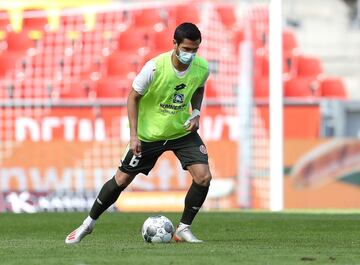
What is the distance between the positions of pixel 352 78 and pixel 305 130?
4622 millimetres

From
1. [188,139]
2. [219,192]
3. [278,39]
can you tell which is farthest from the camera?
[219,192]

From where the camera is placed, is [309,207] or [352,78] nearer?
[309,207]

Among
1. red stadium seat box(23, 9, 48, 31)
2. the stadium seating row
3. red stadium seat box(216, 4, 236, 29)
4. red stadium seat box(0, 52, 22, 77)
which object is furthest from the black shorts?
red stadium seat box(23, 9, 48, 31)

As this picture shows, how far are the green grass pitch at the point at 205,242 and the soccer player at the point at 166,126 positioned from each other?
1.32 ft

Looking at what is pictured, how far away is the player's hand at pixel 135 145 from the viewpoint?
8.99 metres

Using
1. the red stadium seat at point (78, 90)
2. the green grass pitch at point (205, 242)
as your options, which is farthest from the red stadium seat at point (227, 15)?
the green grass pitch at point (205, 242)

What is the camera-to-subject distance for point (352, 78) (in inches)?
912

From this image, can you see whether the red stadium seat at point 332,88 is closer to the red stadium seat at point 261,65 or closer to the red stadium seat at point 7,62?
the red stadium seat at point 261,65

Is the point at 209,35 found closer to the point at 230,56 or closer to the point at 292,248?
the point at 230,56

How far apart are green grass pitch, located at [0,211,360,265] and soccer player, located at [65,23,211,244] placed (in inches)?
15.8

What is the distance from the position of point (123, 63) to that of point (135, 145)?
42.9ft

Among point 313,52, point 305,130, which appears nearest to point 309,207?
point 305,130

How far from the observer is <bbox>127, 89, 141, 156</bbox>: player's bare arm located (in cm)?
899

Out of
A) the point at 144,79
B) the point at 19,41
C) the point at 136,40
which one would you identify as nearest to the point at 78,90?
the point at 136,40
